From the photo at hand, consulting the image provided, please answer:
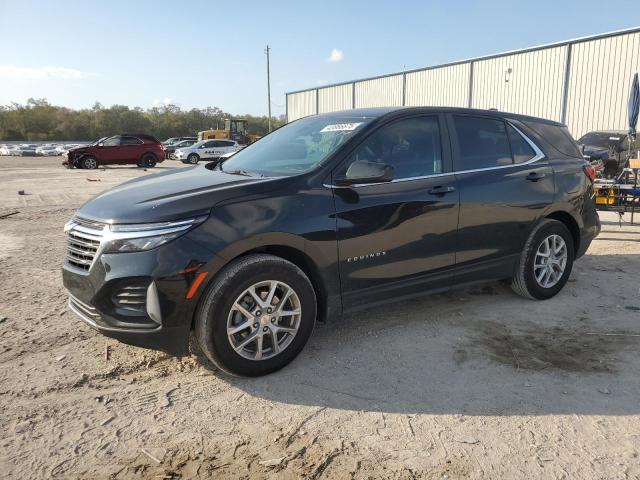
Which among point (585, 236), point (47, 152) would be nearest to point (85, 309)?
point (585, 236)

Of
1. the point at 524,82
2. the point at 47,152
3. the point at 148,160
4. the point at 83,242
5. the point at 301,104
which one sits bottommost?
the point at 83,242

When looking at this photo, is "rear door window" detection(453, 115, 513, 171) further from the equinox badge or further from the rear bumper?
the rear bumper

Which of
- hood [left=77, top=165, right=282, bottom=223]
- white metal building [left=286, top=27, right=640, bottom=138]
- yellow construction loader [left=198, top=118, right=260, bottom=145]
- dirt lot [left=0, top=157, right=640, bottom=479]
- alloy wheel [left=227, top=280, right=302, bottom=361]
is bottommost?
dirt lot [left=0, top=157, right=640, bottom=479]

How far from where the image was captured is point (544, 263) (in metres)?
4.95

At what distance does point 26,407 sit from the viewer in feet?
10.0

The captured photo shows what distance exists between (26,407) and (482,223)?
3587 mm

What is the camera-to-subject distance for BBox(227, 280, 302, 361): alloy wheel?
3285 millimetres

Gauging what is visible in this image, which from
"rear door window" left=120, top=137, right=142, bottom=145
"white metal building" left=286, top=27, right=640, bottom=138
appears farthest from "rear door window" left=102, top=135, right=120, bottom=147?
"white metal building" left=286, top=27, right=640, bottom=138

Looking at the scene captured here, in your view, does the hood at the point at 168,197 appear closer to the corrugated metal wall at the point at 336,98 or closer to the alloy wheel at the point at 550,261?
the alloy wheel at the point at 550,261

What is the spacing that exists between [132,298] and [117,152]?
974 inches

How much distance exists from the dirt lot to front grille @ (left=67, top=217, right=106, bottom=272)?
77 centimetres

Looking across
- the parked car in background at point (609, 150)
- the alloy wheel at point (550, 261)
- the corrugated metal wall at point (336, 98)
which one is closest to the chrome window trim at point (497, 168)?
the alloy wheel at point (550, 261)

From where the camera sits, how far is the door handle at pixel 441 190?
4074mm

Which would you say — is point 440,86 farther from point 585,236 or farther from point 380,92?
point 585,236
